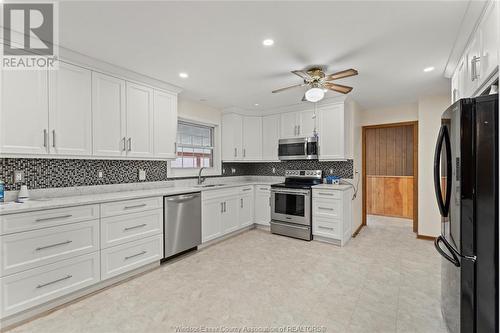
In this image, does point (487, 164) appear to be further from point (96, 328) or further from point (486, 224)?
point (96, 328)

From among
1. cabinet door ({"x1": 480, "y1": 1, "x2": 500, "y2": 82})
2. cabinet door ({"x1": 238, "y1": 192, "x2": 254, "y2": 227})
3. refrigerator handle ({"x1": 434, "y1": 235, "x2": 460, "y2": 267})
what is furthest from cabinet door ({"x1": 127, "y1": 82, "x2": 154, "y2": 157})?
cabinet door ({"x1": 480, "y1": 1, "x2": 500, "y2": 82})

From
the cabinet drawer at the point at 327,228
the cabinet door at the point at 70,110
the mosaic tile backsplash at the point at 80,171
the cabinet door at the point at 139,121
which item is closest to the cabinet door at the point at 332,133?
the mosaic tile backsplash at the point at 80,171

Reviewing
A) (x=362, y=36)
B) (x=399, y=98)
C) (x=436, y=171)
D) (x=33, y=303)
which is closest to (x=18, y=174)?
(x=33, y=303)

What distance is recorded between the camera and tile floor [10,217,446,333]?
6.33 feet

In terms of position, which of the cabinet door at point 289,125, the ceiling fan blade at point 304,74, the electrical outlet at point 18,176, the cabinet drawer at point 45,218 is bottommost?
the cabinet drawer at point 45,218

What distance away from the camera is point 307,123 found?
4488 millimetres

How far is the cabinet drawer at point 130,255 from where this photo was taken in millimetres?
2471

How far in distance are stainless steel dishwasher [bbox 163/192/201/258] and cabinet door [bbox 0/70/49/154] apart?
1.41m

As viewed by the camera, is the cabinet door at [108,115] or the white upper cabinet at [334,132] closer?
the cabinet door at [108,115]

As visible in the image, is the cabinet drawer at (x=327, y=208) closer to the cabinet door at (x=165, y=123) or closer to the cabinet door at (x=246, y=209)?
the cabinet door at (x=246, y=209)

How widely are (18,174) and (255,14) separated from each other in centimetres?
269

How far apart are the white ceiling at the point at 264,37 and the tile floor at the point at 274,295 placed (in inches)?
95.4

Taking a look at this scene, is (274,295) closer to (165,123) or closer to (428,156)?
(165,123)

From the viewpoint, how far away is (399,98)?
4.11 meters
